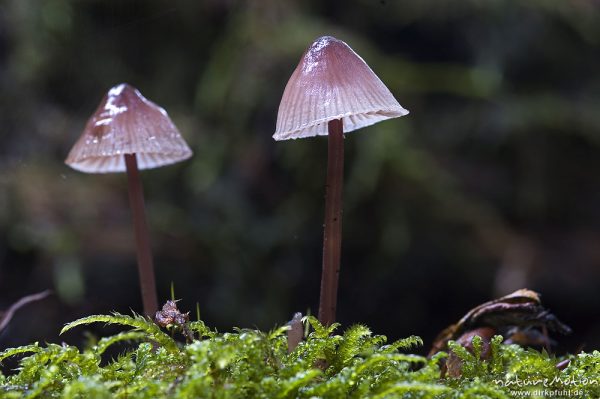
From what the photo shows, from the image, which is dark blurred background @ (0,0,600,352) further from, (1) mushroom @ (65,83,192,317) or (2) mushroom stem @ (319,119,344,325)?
(2) mushroom stem @ (319,119,344,325)

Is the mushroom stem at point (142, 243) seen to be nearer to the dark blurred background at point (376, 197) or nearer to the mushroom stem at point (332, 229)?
the mushroom stem at point (332, 229)

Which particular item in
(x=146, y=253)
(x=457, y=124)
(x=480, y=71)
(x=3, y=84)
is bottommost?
(x=146, y=253)

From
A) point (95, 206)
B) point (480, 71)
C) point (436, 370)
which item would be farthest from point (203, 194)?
point (436, 370)

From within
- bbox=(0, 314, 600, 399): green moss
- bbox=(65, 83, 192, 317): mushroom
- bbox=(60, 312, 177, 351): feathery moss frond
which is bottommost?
bbox=(0, 314, 600, 399): green moss

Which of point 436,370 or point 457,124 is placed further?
point 457,124

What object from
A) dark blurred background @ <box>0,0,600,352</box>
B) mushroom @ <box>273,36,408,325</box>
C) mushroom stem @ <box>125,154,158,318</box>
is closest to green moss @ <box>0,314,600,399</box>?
mushroom @ <box>273,36,408,325</box>

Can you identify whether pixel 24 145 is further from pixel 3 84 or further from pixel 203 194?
pixel 203 194

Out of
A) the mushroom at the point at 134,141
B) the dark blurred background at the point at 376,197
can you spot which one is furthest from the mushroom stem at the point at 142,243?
the dark blurred background at the point at 376,197
